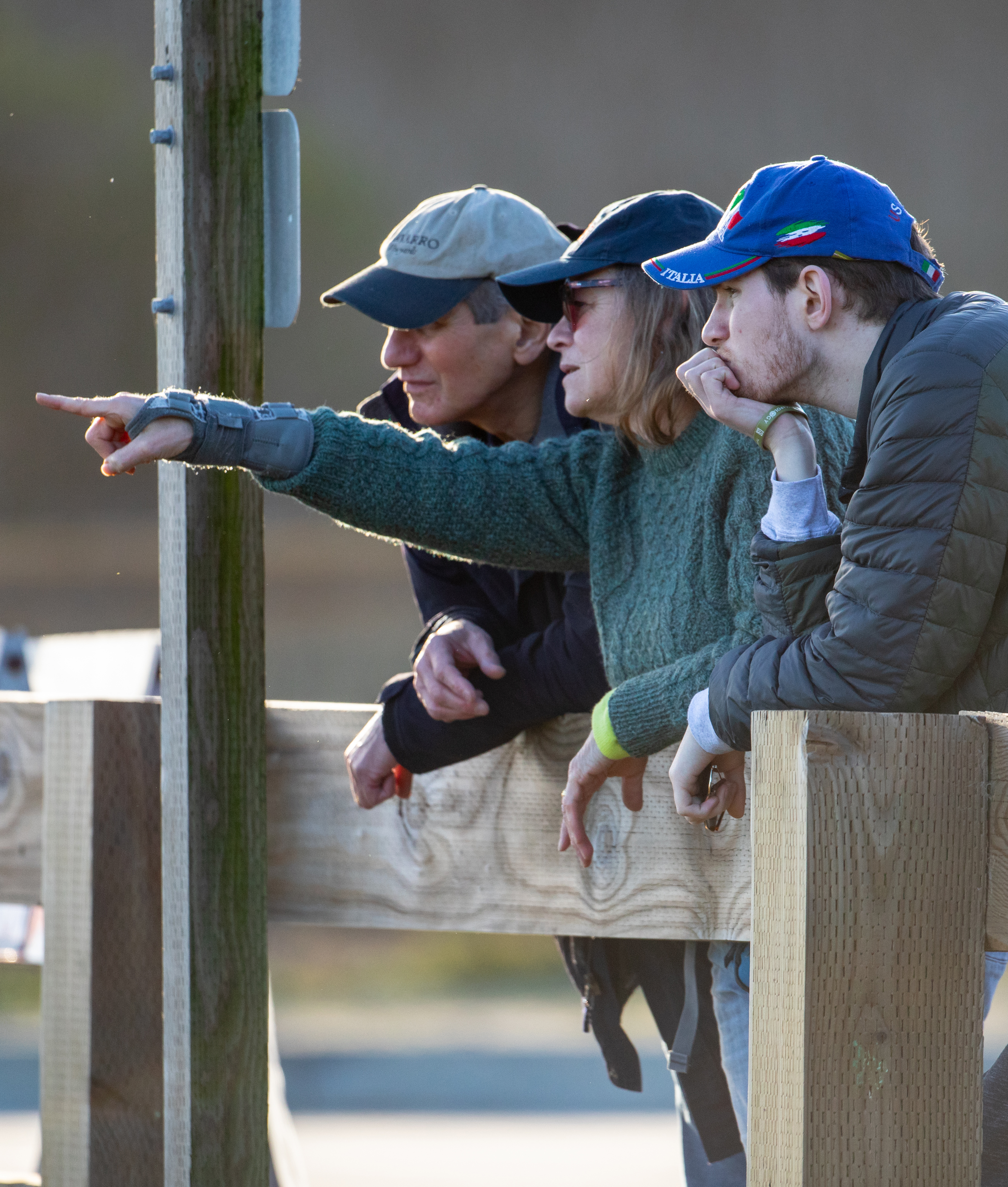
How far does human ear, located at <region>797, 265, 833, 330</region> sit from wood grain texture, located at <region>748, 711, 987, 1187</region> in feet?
1.41

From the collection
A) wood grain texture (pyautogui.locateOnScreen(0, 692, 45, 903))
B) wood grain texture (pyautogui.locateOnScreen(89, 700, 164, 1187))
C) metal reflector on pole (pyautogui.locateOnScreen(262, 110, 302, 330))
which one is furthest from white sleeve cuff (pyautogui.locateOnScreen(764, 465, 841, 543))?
wood grain texture (pyautogui.locateOnScreen(0, 692, 45, 903))

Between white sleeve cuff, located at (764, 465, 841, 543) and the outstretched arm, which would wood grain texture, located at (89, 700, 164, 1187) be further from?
white sleeve cuff, located at (764, 465, 841, 543)

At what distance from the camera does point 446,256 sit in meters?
2.08

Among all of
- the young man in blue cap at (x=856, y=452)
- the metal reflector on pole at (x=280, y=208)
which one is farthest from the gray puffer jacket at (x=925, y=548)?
the metal reflector on pole at (x=280, y=208)

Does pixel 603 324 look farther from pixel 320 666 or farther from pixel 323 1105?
pixel 320 666

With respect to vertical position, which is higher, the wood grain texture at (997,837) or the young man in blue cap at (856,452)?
the young man in blue cap at (856,452)

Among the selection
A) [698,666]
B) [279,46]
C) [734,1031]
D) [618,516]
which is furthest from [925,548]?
[279,46]

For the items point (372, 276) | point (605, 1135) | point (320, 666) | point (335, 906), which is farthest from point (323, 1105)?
point (372, 276)

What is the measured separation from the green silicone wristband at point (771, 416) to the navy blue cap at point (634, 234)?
1.15ft

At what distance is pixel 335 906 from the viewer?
6.68ft

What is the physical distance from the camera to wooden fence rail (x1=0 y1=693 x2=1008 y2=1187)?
1.06 meters

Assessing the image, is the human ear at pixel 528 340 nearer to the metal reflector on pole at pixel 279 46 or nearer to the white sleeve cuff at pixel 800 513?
the metal reflector on pole at pixel 279 46

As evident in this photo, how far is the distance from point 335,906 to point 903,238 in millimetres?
1143

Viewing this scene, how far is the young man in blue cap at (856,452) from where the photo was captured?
47.2 inches
